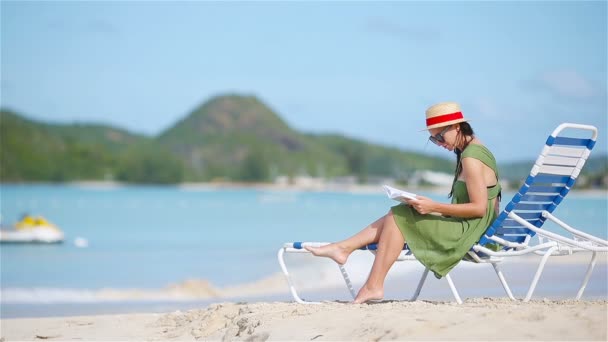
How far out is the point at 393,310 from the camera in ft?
15.2

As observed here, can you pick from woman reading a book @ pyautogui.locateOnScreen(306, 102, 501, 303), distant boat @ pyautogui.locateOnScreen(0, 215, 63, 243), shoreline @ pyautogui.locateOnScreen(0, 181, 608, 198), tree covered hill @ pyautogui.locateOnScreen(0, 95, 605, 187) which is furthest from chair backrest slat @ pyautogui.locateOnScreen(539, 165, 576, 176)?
tree covered hill @ pyautogui.locateOnScreen(0, 95, 605, 187)

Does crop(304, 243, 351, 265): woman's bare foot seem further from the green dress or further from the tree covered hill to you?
the tree covered hill

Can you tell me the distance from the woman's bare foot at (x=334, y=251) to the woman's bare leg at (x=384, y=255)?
0.19 m

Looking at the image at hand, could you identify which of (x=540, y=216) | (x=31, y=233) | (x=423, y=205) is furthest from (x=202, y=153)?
(x=423, y=205)

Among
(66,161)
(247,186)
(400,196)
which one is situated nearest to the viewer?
(400,196)

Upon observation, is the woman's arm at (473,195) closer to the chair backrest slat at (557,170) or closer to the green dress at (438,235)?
the green dress at (438,235)

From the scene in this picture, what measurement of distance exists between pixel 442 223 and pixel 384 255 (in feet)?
1.15

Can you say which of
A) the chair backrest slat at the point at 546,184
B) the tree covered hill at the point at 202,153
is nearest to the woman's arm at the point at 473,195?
the chair backrest slat at the point at 546,184

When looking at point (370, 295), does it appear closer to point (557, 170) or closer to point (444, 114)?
point (444, 114)

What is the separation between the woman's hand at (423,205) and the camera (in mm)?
4898

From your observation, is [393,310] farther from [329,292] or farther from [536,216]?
[329,292]

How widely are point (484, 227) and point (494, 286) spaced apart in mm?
4839

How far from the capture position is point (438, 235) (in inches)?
197

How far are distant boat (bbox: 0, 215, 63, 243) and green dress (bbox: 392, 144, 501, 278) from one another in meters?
15.7
